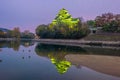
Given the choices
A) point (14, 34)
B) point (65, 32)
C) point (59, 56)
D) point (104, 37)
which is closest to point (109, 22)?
point (104, 37)

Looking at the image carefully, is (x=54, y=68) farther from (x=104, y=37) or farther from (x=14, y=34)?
(x=14, y=34)

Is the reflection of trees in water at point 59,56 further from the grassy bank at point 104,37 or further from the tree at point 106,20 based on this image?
the tree at point 106,20

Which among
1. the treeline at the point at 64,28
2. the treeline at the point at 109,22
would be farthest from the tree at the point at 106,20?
the treeline at the point at 64,28

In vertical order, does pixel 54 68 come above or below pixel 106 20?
below

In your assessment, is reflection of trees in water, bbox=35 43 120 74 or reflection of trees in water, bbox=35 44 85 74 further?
reflection of trees in water, bbox=35 43 120 74

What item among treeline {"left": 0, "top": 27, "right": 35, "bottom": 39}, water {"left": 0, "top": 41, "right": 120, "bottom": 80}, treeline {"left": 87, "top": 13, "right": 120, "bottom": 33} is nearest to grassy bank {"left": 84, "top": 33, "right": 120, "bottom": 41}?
treeline {"left": 87, "top": 13, "right": 120, "bottom": 33}

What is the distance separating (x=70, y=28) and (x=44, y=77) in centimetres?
8645

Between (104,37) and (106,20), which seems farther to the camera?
(106,20)

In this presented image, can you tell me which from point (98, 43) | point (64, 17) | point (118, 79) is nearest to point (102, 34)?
point (98, 43)

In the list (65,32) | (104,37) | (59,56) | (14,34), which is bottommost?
(59,56)

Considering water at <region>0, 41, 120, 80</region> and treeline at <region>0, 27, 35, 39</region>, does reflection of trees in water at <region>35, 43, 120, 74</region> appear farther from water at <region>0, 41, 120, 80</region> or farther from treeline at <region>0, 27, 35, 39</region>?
treeline at <region>0, 27, 35, 39</region>

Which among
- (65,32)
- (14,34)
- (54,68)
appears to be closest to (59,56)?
(54,68)

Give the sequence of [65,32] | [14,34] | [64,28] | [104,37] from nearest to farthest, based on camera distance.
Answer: [104,37] → [65,32] → [64,28] → [14,34]

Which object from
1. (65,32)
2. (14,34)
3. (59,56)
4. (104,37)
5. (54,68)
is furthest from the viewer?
(14,34)
